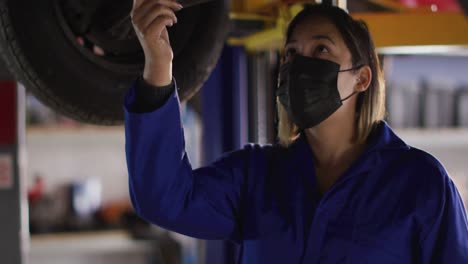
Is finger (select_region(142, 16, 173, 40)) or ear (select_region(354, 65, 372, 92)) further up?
finger (select_region(142, 16, 173, 40))

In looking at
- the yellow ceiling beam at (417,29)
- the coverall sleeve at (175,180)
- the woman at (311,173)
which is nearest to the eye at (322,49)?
the woman at (311,173)

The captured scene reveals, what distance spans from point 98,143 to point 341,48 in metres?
2.75

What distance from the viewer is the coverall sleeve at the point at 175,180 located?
0.94 meters

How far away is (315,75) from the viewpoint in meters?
1.06

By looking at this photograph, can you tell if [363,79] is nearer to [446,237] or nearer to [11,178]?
[446,237]

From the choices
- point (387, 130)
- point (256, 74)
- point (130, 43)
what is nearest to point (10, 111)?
point (256, 74)

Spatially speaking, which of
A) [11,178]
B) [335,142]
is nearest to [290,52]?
[335,142]

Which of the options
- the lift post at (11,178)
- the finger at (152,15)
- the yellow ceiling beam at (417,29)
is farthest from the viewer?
the lift post at (11,178)

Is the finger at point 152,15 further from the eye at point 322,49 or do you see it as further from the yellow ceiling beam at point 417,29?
the yellow ceiling beam at point 417,29

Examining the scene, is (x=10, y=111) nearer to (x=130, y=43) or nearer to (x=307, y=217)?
(x=130, y=43)

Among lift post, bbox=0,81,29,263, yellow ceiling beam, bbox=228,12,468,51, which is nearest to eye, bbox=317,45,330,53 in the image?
yellow ceiling beam, bbox=228,12,468,51

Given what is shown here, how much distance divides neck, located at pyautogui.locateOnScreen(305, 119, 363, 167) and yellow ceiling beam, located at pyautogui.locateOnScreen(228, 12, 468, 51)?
0.40 meters

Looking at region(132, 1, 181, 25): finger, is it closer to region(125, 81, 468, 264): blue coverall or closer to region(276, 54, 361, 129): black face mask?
region(125, 81, 468, 264): blue coverall

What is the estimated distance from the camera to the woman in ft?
3.10
